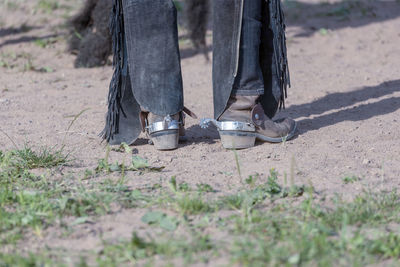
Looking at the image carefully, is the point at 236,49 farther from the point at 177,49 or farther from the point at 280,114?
the point at 280,114

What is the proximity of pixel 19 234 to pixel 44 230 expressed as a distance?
0.08 m

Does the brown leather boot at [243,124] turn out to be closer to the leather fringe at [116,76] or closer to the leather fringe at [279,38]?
the leather fringe at [279,38]

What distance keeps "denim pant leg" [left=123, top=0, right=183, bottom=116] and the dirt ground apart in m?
0.24

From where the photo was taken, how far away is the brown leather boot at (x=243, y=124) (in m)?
2.57

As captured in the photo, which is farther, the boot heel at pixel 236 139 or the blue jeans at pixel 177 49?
the boot heel at pixel 236 139

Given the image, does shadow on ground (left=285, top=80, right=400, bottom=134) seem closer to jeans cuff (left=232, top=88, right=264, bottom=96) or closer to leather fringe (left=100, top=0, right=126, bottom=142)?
jeans cuff (left=232, top=88, right=264, bottom=96)

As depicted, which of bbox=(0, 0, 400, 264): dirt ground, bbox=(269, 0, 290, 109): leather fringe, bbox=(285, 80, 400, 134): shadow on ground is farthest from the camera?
bbox=(285, 80, 400, 134): shadow on ground

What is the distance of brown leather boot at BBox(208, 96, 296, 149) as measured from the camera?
101 inches

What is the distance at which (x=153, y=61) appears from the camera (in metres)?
2.48

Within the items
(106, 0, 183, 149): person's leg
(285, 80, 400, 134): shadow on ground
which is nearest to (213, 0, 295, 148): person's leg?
(106, 0, 183, 149): person's leg

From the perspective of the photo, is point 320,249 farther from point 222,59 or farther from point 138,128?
point 138,128

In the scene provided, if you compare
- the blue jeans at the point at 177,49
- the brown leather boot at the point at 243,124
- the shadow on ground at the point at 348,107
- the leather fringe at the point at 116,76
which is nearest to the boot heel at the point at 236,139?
the brown leather boot at the point at 243,124

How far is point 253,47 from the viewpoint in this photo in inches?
98.9

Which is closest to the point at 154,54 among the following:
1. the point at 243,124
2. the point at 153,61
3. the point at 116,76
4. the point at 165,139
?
the point at 153,61
